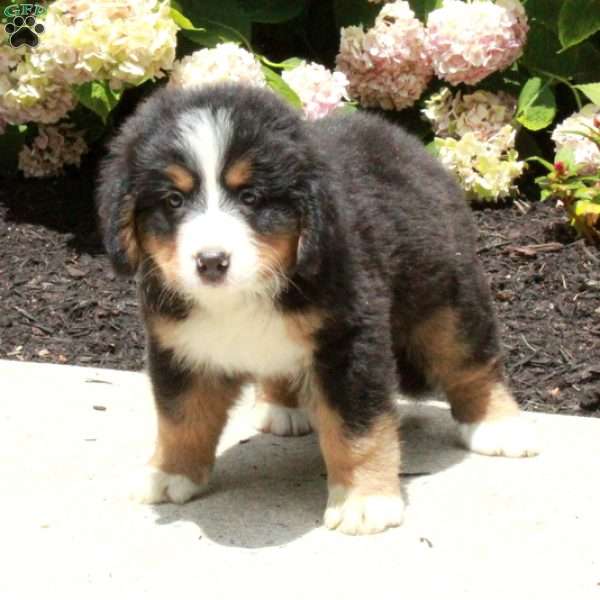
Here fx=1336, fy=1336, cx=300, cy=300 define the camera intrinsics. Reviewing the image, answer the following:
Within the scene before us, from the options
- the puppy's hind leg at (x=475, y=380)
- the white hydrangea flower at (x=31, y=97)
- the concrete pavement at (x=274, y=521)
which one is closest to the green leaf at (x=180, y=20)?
the white hydrangea flower at (x=31, y=97)

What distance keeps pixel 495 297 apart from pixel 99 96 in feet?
7.90

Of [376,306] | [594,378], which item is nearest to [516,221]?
[594,378]

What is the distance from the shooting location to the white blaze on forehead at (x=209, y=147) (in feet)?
13.9

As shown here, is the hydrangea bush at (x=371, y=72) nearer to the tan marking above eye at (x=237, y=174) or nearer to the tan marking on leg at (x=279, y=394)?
the tan marking on leg at (x=279, y=394)

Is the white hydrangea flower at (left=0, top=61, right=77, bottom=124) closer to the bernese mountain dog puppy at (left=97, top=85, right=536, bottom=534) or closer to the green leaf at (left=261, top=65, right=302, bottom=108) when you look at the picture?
the green leaf at (left=261, top=65, right=302, bottom=108)

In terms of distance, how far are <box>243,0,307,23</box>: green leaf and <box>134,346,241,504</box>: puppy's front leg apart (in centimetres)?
363

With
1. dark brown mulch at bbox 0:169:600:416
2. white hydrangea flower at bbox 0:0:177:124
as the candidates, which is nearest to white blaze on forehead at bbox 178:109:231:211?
dark brown mulch at bbox 0:169:600:416

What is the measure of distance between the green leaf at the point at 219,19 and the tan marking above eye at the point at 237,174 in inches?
141

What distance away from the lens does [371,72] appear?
769 cm

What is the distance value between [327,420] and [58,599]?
1083 millimetres

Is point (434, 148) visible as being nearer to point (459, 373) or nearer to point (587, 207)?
point (587, 207)

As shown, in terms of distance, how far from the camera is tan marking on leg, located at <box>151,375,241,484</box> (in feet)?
15.8

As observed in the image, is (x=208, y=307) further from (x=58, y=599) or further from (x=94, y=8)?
(x=94, y=8)

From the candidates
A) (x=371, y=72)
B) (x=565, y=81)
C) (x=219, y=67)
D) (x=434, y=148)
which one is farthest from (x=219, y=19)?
(x=565, y=81)
